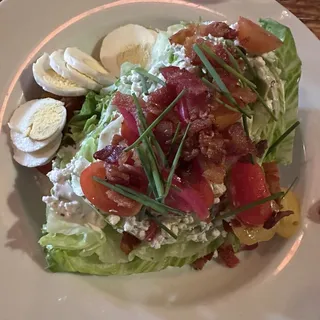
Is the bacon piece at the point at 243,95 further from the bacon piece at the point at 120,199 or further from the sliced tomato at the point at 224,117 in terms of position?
the bacon piece at the point at 120,199

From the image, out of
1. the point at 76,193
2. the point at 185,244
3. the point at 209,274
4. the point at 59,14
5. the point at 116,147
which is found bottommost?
the point at 209,274

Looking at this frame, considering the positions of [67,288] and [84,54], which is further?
[84,54]

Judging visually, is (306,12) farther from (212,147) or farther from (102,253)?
(102,253)

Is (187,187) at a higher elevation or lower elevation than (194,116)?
lower

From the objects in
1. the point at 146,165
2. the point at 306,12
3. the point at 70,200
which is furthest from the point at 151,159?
the point at 306,12

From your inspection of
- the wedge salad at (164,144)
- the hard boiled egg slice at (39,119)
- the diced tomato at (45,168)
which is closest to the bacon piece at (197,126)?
the wedge salad at (164,144)

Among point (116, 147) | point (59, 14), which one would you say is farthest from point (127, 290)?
point (59, 14)

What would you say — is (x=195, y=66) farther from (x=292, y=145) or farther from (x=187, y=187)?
(x=292, y=145)
